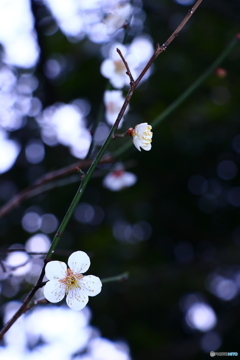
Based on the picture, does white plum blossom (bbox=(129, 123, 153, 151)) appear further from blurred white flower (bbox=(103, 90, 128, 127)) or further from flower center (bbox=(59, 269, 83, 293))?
blurred white flower (bbox=(103, 90, 128, 127))

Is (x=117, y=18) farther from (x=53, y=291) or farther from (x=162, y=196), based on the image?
(x=162, y=196)

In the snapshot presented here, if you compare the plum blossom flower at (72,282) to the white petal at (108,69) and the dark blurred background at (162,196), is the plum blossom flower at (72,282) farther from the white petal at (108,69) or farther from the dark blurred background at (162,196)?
the dark blurred background at (162,196)

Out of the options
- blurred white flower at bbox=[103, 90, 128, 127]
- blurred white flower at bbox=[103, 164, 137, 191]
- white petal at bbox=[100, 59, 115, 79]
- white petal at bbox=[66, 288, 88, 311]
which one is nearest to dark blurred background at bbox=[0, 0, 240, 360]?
blurred white flower at bbox=[103, 164, 137, 191]

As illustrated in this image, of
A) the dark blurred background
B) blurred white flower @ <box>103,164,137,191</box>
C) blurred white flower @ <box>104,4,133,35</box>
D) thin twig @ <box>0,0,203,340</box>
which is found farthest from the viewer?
the dark blurred background

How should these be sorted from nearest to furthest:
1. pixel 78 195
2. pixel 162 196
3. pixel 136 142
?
pixel 78 195
pixel 136 142
pixel 162 196

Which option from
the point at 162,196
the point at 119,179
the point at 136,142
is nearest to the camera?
the point at 136,142

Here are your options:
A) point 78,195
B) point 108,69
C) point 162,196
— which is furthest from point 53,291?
point 162,196

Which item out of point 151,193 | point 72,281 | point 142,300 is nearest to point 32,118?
point 151,193

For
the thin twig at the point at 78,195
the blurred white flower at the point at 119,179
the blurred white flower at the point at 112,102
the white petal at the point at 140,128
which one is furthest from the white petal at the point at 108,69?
the thin twig at the point at 78,195
